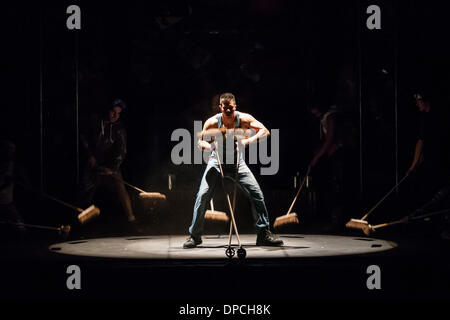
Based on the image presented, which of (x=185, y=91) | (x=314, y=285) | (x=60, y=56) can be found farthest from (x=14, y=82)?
(x=314, y=285)

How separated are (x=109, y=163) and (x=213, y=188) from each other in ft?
9.29

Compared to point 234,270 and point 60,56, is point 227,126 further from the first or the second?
point 60,56

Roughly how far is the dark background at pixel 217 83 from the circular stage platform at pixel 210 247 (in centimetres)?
148

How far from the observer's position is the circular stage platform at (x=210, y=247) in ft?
27.6

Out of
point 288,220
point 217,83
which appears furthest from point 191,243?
point 217,83

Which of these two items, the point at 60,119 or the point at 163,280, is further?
the point at 60,119

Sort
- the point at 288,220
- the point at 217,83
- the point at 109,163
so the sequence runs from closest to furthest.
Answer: the point at 288,220
the point at 109,163
the point at 217,83

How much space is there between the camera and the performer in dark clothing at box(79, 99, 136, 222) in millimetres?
11211

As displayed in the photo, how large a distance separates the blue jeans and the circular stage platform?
327 mm

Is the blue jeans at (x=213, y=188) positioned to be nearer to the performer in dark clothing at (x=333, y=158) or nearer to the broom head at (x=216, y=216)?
the broom head at (x=216, y=216)

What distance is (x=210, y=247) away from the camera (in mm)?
9305

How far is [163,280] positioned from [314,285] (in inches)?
58.4

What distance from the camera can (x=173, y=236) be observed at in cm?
1105

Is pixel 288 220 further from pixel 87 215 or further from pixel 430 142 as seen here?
pixel 87 215
